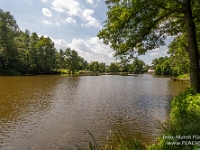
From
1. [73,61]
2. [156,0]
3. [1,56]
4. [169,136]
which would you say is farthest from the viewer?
[73,61]

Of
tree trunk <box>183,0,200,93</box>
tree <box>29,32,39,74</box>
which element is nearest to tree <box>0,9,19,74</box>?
tree <box>29,32,39,74</box>

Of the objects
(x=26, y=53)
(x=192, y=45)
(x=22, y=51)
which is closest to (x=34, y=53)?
(x=26, y=53)

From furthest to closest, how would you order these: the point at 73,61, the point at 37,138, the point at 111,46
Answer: the point at 73,61 → the point at 111,46 → the point at 37,138

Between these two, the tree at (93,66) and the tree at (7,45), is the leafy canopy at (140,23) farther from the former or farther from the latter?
the tree at (93,66)

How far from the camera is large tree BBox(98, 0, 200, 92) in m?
8.56

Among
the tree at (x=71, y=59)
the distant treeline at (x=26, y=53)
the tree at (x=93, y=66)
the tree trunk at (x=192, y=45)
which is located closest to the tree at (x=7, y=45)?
the distant treeline at (x=26, y=53)

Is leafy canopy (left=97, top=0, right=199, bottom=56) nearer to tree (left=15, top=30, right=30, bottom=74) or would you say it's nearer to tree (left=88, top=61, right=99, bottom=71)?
tree (left=15, top=30, right=30, bottom=74)

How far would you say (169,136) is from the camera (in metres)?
4.24

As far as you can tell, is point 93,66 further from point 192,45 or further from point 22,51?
point 192,45

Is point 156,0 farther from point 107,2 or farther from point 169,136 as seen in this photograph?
point 169,136

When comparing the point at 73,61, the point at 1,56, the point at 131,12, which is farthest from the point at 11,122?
the point at 73,61

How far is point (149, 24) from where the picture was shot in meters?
9.82

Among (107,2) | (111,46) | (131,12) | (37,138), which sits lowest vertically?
(37,138)

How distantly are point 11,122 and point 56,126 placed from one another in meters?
2.64
